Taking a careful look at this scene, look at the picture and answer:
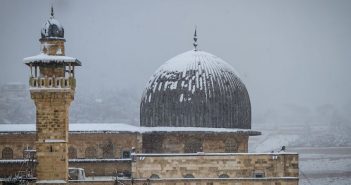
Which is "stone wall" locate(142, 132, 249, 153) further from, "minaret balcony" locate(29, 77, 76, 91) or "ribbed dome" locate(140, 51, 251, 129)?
"minaret balcony" locate(29, 77, 76, 91)

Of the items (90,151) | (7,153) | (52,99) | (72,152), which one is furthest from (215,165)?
(7,153)

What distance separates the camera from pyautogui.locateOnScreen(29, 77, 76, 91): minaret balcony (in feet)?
89.6

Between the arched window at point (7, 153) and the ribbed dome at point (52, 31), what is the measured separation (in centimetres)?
690

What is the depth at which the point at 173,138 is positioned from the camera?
32.4 meters

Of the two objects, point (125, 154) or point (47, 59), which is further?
point (125, 154)

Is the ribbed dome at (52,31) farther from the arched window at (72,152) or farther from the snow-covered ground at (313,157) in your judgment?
the snow-covered ground at (313,157)

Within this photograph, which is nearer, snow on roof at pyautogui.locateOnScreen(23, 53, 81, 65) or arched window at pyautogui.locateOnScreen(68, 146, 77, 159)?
snow on roof at pyautogui.locateOnScreen(23, 53, 81, 65)

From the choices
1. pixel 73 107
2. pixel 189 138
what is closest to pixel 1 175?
pixel 189 138

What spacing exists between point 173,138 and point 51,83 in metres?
7.07

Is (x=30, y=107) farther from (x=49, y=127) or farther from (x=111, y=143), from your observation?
(x=49, y=127)

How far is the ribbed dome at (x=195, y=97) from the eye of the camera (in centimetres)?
3256

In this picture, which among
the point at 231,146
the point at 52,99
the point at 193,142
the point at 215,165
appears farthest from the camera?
the point at 231,146

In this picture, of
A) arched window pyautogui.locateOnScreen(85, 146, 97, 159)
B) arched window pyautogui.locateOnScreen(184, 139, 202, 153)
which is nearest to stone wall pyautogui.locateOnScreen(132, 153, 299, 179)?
arched window pyautogui.locateOnScreen(184, 139, 202, 153)

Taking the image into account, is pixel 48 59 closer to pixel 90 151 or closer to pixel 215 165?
pixel 90 151
